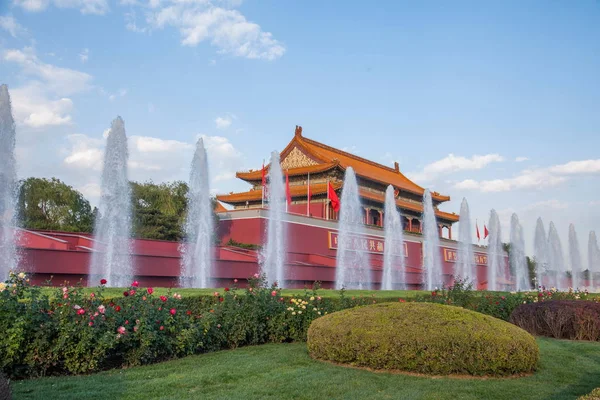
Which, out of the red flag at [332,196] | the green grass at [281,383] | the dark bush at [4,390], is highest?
the red flag at [332,196]

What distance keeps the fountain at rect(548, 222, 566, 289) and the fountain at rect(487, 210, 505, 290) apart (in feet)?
9.90

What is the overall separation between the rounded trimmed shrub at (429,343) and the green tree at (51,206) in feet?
62.4

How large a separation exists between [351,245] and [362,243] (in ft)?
3.05

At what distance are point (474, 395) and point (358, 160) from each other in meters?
34.0

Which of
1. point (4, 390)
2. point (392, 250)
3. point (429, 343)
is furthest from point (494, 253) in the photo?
point (4, 390)

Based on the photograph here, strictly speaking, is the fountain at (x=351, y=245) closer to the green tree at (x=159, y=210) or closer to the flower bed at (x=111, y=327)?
the green tree at (x=159, y=210)

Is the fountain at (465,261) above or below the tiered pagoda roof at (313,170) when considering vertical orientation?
below

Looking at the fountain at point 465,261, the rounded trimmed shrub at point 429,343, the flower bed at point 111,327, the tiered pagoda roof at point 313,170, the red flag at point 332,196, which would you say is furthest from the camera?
the fountain at point 465,261

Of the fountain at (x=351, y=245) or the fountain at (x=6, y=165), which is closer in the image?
the fountain at (x=6, y=165)

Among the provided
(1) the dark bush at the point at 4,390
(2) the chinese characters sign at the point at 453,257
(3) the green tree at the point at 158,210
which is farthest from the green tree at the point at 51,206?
(2) the chinese characters sign at the point at 453,257

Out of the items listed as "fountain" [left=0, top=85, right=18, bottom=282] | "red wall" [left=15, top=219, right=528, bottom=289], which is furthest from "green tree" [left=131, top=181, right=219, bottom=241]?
"fountain" [left=0, top=85, right=18, bottom=282]

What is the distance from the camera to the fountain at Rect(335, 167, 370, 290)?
2498cm

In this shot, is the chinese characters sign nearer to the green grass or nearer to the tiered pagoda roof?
the tiered pagoda roof

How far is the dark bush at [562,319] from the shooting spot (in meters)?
9.06
